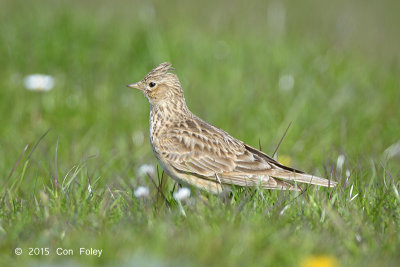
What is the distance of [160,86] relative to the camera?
5766 millimetres

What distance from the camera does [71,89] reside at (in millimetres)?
7977

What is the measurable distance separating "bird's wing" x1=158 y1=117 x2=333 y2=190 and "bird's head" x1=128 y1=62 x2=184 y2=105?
14.2 inches

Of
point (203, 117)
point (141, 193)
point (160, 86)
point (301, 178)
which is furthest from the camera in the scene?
point (203, 117)

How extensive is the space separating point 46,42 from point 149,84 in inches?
A: 133

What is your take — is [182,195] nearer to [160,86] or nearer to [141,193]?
[141,193]

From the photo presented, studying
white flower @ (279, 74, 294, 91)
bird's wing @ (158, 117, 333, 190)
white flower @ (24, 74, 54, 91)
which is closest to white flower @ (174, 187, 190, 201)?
bird's wing @ (158, 117, 333, 190)

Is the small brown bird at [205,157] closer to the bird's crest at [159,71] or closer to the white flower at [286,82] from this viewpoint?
the bird's crest at [159,71]

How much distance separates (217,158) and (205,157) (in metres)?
0.10

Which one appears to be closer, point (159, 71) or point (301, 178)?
point (301, 178)

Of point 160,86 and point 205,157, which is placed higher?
point 160,86

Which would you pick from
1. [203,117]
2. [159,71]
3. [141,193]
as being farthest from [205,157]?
[203,117]

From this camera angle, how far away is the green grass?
11.6ft

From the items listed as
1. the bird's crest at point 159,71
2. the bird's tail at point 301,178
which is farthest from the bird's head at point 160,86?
the bird's tail at point 301,178

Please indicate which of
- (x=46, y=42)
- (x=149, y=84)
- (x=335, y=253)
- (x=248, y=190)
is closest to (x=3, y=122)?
(x=46, y=42)
